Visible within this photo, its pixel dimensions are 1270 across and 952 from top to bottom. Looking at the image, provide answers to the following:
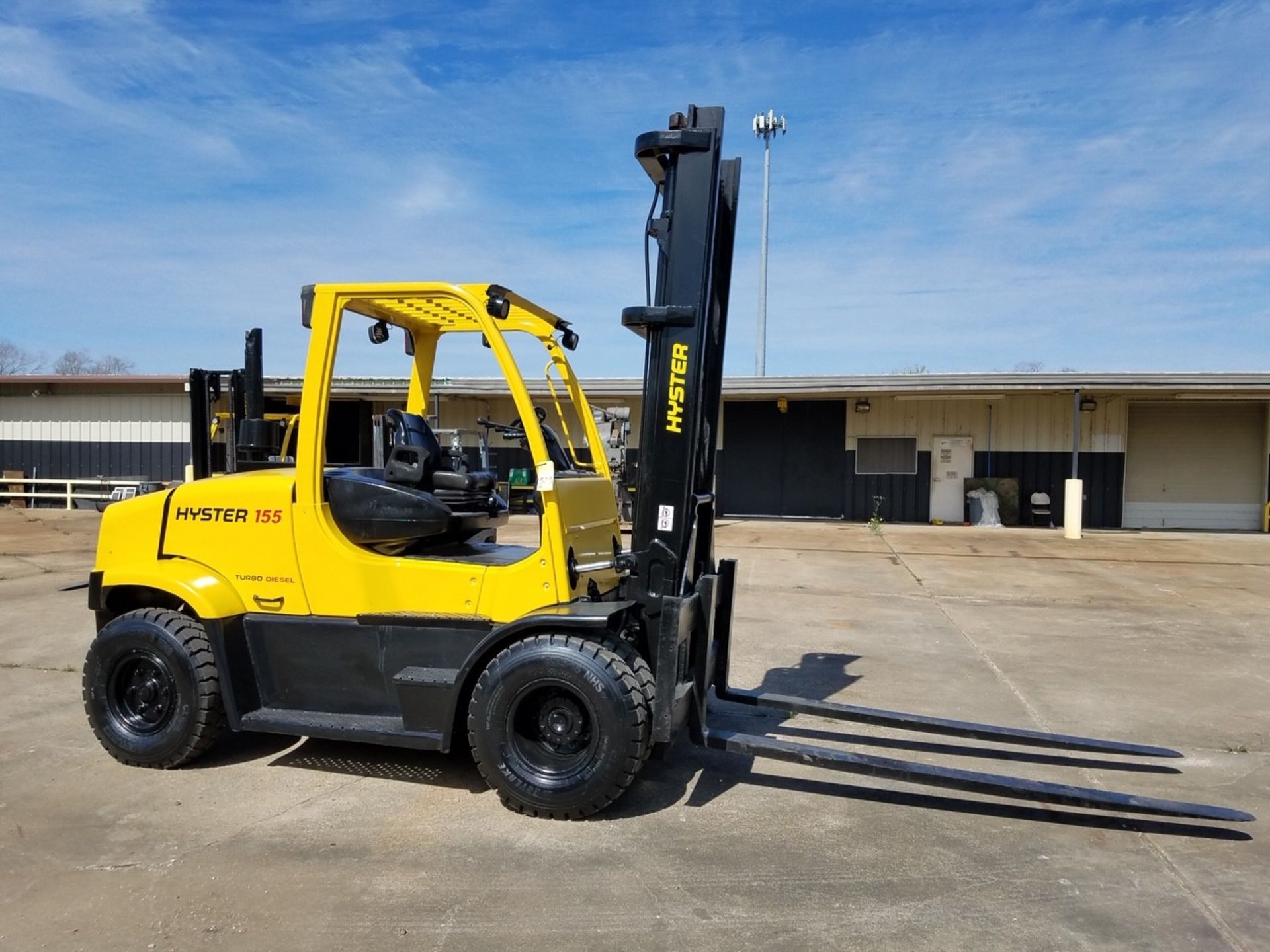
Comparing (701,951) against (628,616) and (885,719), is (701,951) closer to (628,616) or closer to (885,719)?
(628,616)

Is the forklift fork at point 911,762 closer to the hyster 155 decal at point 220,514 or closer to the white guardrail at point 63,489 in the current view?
the hyster 155 decal at point 220,514

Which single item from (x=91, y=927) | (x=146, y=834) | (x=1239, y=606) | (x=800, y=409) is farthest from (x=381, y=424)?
(x=800, y=409)

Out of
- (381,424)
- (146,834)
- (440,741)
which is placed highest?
(381,424)

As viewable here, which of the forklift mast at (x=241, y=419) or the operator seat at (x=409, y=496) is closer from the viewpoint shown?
the operator seat at (x=409, y=496)

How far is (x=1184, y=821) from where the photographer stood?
4.55 m

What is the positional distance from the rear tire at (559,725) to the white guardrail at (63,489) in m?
23.0

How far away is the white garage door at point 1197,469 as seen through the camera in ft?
73.6

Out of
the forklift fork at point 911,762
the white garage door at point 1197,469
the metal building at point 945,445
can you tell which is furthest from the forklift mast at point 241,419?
the white garage door at point 1197,469

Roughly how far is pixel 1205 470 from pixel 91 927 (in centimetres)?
2508

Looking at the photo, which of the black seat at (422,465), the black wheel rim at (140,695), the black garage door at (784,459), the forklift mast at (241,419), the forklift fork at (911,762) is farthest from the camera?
the black garage door at (784,459)

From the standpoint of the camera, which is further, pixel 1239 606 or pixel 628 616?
pixel 1239 606

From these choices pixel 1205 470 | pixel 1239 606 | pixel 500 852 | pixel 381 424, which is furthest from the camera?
pixel 1205 470

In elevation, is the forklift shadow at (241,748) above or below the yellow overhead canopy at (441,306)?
below

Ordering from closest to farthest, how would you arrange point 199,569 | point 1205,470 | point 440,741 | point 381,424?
point 440,741 → point 199,569 → point 381,424 → point 1205,470
